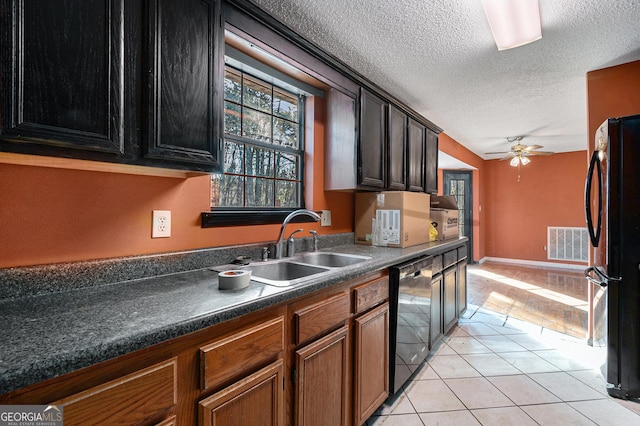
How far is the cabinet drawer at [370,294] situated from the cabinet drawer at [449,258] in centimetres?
106

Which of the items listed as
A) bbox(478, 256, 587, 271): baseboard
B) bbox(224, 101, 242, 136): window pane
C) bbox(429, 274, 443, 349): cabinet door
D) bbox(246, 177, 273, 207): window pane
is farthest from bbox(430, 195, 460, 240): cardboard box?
bbox(478, 256, 587, 271): baseboard

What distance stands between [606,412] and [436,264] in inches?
50.8

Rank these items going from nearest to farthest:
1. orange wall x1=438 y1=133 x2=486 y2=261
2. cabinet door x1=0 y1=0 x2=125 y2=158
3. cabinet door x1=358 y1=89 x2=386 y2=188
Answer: cabinet door x1=0 y1=0 x2=125 y2=158 → cabinet door x1=358 y1=89 x2=386 y2=188 → orange wall x1=438 y1=133 x2=486 y2=261

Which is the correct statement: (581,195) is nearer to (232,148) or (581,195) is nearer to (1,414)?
(232,148)

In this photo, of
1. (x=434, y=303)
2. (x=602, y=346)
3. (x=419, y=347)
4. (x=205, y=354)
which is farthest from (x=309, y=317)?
(x=602, y=346)

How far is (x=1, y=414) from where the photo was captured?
23.1 inches

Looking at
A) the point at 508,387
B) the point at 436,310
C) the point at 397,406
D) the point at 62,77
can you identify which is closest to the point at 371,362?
the point at 397,406

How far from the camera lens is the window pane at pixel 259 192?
2010mm

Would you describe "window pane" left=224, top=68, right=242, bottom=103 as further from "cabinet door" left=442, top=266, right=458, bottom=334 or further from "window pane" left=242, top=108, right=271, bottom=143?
"cabinet door" left=442, top=266, right=458, bottom=334

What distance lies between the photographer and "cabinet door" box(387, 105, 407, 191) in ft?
8.80

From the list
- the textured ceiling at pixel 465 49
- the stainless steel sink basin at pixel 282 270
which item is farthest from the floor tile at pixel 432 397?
the textured ceiling at pixel 465 49

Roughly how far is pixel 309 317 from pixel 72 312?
31.4 inches

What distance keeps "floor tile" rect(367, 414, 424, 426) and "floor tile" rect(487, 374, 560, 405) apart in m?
0.73

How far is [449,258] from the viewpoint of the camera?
2771mm
